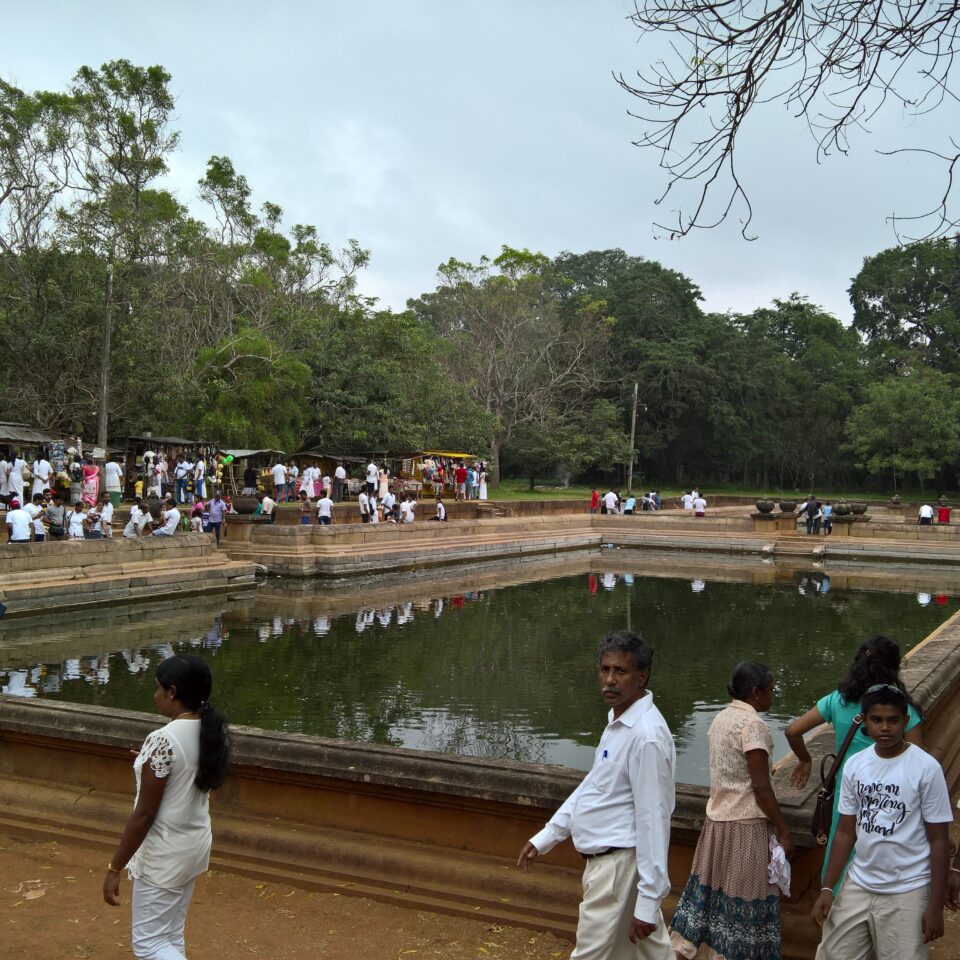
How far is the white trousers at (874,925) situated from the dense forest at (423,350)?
22550mm

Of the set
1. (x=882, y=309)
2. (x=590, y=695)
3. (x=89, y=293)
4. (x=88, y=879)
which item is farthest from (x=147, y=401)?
(x=882, y=309)

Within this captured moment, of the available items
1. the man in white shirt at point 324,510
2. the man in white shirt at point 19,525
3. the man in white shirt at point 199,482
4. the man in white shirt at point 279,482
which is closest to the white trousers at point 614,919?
the man in white shirt at point 19,525

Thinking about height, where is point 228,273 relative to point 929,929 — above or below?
above

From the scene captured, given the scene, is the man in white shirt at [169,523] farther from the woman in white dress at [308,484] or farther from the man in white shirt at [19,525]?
the woman in white dress at [308,484]

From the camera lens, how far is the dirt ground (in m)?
3.18

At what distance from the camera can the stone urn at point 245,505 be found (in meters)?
19.9

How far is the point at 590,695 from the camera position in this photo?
10.0m

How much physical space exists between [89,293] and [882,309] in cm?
4586

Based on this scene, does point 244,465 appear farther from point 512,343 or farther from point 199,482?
point 512,343

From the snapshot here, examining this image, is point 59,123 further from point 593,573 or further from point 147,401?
point 593,573

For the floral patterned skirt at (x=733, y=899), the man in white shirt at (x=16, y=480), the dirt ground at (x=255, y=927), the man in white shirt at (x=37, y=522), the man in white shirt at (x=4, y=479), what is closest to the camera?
the floral patterned skirt at (x=733, y=899)

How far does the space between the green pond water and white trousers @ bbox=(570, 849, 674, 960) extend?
4.90 meters

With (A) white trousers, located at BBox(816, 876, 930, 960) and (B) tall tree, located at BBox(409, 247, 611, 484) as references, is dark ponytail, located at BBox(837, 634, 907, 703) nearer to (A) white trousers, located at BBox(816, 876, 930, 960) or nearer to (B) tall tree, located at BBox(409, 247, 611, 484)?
(A) white trousers, located at BBox(816, 876, 930, 960)

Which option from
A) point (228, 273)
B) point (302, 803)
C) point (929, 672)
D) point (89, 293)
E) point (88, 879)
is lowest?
point (88, 879)
